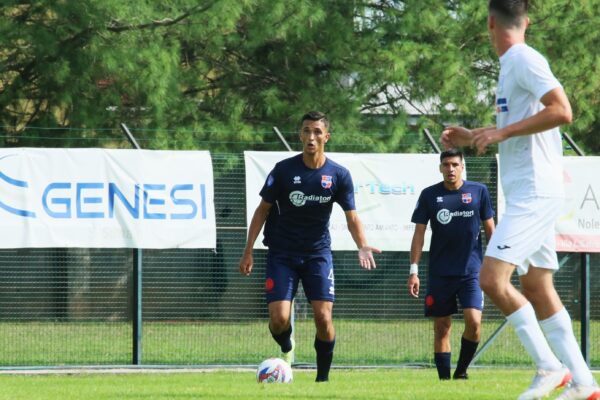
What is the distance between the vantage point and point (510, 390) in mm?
8664

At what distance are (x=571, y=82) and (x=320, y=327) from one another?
11839 mm

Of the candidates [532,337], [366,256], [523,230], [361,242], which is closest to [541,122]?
[523,230]

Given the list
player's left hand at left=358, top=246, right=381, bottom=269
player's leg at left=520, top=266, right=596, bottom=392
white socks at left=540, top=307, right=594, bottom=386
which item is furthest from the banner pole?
white socks at left=540, top=307, right=594, bottom=386

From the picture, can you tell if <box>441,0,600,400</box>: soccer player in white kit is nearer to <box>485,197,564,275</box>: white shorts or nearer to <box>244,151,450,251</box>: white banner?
<box>485,197,564,275</box>: white shorts

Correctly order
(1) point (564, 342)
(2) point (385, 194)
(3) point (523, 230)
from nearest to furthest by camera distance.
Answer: (3) point (523, 230), (1) point (564, 342), (2) point (385, 194)

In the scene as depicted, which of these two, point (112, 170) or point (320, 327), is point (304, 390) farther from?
point (112, 170)

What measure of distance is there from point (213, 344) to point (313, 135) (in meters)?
6.26

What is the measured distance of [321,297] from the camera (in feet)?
34.8

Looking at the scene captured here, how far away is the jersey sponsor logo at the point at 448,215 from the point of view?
462 inches

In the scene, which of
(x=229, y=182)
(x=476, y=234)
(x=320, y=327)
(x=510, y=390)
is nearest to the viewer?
(x=510, y=390)

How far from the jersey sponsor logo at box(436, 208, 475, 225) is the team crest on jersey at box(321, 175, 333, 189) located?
5.14ft

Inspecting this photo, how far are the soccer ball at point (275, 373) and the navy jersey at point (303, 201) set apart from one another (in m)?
1.01

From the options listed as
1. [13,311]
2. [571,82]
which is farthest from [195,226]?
[571,82]

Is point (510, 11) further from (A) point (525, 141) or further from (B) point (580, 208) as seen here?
(B) point (580, 208)
